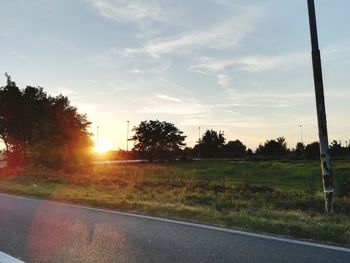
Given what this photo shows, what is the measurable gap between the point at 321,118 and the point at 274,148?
10998 centimetres

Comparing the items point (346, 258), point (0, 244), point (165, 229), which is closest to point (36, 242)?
point (0, 244)

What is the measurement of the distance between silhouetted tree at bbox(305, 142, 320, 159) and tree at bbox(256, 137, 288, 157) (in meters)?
8.94

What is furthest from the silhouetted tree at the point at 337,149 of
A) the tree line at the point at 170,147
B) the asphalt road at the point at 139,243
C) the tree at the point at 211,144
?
the asphalt road at the point at 139,243

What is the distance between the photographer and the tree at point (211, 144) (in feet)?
413

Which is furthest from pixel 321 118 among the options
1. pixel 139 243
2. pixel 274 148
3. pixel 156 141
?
pixel 274 148

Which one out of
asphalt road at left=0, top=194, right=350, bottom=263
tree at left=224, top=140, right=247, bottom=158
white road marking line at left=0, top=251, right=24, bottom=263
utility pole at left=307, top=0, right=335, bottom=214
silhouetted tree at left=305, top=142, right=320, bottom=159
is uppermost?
tree at left=224, top=140, right=247, bottom=158

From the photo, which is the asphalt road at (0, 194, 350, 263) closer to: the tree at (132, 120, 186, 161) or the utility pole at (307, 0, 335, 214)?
the utility pole at (307, 0, 335, 214)

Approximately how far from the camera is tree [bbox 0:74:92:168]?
43250mm

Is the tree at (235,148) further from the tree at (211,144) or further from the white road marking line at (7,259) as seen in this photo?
the white road marking line at (7,259)

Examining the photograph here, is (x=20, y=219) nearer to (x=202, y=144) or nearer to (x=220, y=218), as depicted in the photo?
(x=220, y=218)

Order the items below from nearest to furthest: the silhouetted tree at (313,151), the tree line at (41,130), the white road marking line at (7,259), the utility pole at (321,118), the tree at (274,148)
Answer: the white road marking line at (7,259), the utility pole at (321,118), the tree line at (41,130), the silhouetted tree at (313,151), the tree at (274,148)

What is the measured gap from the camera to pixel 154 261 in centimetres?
600

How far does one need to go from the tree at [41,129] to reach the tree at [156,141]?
48984mm

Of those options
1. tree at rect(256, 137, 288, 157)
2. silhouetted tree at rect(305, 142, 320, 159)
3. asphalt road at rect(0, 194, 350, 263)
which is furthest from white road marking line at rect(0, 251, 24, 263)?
tree at rect(256, 137, 288, 157)
